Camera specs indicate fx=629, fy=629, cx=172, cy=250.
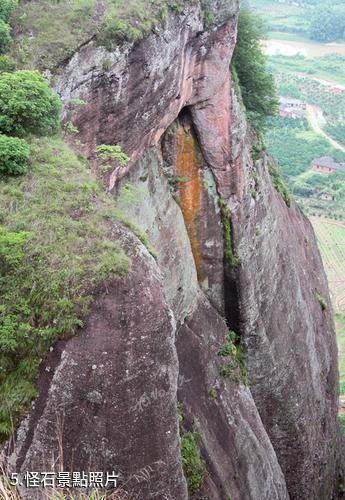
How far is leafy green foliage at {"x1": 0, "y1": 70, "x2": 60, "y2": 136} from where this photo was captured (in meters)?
10.8

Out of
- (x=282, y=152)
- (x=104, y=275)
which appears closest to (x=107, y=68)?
(x=104, y=275)

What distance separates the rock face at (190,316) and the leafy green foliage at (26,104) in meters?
1.20

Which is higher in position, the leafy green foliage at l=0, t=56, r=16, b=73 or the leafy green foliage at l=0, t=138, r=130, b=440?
the leafy green foliage at l=0, t=56, r=16, b=73

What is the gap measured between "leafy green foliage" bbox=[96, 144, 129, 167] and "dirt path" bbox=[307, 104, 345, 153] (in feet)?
227

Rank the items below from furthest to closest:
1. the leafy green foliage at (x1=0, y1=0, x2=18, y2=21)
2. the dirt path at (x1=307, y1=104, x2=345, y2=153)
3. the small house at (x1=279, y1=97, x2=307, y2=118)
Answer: the small house at (x1=279, y1=97, x2=307, y2=118) → the dirt path at (x1=307, y1=104, x2=345, y2=153) → the leafy green foliage at (x1=0, y1=0, x2=18, y2=21)

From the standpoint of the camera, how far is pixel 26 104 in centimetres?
1075

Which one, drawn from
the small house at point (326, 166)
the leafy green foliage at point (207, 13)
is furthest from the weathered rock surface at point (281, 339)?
the small house at point (326, 166)

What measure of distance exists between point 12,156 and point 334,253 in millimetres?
51673

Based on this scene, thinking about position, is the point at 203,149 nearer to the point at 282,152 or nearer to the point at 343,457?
the point at 343,457

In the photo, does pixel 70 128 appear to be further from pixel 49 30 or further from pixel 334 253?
pixel 334 253

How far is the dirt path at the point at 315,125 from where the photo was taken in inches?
3157

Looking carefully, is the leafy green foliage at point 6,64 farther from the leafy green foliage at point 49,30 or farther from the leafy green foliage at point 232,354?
the leafy green foliage at point 232,354

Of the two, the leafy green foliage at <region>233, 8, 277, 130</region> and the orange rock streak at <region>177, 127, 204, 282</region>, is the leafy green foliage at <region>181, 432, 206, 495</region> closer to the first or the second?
the orange rock streak at <region>177, 127, 204, 282</region>

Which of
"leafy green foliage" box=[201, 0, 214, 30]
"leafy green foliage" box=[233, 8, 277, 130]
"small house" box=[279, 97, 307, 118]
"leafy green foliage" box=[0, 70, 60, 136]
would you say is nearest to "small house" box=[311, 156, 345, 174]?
"small house" box=[279, 97, 307, 118]
